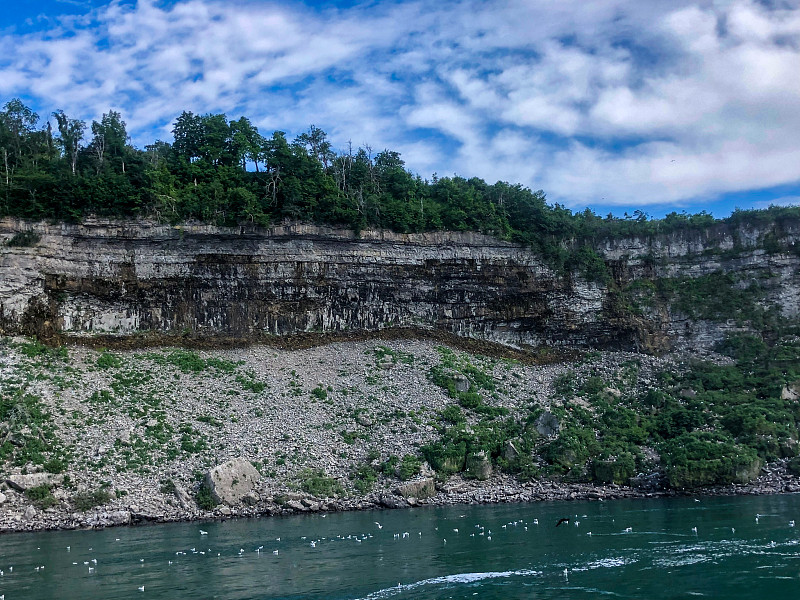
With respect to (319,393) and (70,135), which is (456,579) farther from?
(70,135)

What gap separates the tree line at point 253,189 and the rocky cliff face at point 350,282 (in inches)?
52.7

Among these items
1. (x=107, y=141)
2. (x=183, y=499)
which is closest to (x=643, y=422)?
(x=183, y=499)

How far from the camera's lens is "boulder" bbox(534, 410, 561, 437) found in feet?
149

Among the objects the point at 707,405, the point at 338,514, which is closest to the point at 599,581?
the point at 338,514

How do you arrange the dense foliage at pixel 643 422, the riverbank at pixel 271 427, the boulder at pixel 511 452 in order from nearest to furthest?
1. the riverbank at pixel 271 427
2. the dense foliage at pixel 643 422
3. the boulder at pixel 511 452

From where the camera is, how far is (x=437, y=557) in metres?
25.2

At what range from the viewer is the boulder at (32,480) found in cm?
3631

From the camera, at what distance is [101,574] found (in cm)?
2384

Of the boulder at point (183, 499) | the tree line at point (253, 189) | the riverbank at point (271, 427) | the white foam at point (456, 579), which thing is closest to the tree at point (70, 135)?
the tree line at point (253, 189)

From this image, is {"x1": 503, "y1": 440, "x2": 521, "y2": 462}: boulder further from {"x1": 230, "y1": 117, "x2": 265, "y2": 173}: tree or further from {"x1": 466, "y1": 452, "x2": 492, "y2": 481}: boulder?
{"x1": 230, "y1": 117, "x2": 265, "y2": 173}: tree

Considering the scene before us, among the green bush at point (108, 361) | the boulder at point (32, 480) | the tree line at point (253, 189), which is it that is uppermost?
the tree line at point (253, 189)

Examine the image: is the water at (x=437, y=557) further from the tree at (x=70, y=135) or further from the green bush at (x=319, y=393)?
the tree at (x=70, y=135)

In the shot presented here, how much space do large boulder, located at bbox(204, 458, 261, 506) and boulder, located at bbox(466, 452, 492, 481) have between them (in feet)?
40.2

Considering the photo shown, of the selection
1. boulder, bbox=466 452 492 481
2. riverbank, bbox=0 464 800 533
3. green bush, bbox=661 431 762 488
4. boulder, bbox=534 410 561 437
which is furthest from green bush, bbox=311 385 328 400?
green bush, bbox=661 431 762 488
